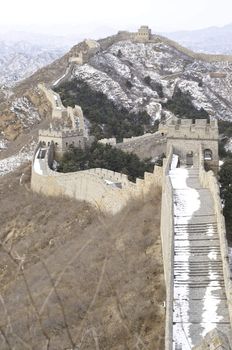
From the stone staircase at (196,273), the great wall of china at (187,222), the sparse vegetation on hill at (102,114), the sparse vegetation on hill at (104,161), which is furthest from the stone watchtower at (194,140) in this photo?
the sparse vegetation on hill at (102,114)

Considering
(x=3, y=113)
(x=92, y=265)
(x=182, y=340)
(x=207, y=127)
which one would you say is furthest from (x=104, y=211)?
(x=3, y=113)

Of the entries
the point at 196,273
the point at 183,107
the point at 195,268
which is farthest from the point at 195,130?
the point at 183,107

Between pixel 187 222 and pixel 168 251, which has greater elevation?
pixel 187 222

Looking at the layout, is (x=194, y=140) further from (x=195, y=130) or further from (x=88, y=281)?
(x=88, y=281)

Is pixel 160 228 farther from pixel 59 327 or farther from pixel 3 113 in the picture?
pixel 3 113

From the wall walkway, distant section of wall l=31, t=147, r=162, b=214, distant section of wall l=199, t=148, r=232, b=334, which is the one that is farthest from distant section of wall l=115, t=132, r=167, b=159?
the wall walkway

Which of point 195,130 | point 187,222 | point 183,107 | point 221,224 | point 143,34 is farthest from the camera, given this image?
point 143,34
